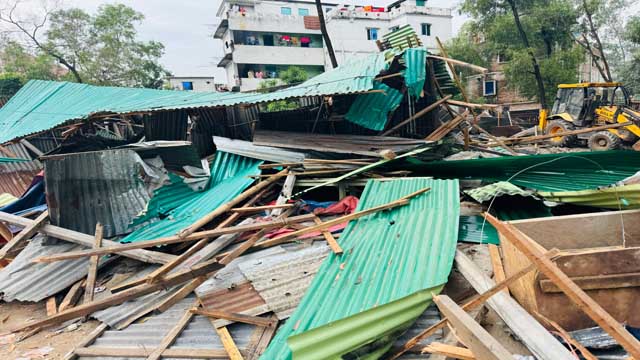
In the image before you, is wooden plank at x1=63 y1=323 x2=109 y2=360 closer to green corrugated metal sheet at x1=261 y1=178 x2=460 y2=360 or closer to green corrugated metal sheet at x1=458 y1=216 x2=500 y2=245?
green corrugated metal sheet at x1=261 y1=178 x2=460 y2=360

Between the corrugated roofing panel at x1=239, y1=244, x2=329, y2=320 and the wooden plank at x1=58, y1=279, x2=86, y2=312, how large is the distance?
2.11 metres

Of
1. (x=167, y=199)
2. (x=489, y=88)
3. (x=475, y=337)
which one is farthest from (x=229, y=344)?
(x=489, y=88)

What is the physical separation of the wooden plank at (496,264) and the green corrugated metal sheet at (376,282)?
0.49 metres

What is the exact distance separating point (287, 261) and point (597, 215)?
3.31 meters

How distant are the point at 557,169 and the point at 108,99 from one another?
965 centimetres

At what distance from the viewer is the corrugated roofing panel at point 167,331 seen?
297cm

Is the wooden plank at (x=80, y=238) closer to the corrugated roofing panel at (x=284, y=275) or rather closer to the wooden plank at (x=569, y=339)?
the corrugated roofing panel at (x=284, y=275)

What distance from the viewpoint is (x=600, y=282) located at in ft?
8.08

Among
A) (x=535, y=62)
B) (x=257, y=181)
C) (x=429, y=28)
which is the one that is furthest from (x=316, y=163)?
(x=429, y=28)

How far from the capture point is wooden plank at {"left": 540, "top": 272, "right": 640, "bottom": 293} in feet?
7.98

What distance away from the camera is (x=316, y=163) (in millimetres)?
5949

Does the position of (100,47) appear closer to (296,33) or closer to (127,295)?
(296,33)

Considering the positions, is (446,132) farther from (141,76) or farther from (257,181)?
(141,76)

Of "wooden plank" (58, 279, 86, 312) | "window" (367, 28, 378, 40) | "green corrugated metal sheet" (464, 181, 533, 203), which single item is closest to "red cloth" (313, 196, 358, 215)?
"green corrugated metal sheet" (464, 181, 533, 203)
